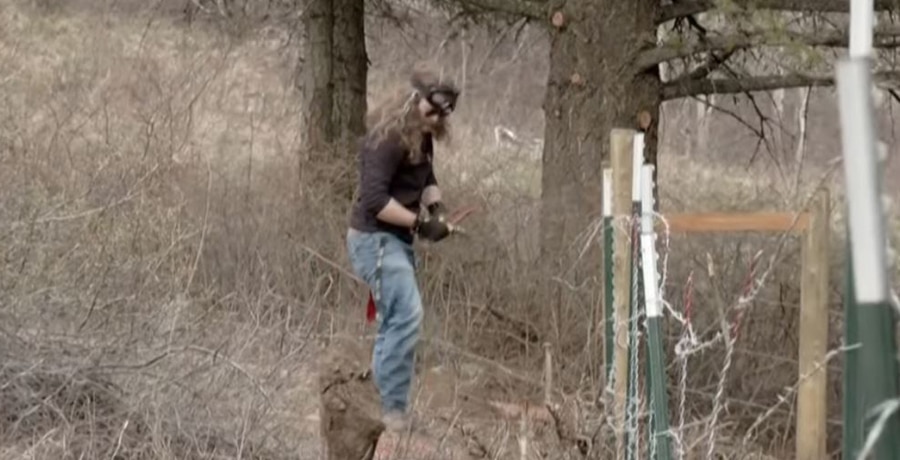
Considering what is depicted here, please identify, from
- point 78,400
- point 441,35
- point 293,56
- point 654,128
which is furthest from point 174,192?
point 293,56

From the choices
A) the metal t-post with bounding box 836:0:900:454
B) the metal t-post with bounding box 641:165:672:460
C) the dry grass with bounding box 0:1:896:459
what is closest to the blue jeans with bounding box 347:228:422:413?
the dry grass with bounding box 0:1:896:459

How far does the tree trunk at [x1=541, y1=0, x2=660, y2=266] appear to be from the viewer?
911 centimetres

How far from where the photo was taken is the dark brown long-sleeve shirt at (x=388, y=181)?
616cm

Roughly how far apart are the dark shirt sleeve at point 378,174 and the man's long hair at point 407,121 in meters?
0.04

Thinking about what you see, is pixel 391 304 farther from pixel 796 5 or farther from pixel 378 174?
pixel 796 5

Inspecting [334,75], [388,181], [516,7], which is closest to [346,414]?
[388,181]

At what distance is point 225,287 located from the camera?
8594 mm

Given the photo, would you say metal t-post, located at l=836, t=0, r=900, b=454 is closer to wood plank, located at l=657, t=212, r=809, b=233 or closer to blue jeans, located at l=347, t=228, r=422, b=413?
wood plank, located at l=657, t=212, r=809, b=233

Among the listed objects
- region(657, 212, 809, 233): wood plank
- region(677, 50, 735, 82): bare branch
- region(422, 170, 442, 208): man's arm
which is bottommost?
region(657, 212, 809, 233): wood plank

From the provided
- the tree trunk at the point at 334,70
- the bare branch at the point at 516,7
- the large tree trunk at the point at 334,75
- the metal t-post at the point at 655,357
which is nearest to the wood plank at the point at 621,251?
the metal t-post at the point at 655,357

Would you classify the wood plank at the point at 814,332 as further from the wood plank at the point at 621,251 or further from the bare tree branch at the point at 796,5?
the bare tree branch at the point at 796,5

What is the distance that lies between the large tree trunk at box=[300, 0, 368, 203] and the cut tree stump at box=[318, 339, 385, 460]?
18.6ft

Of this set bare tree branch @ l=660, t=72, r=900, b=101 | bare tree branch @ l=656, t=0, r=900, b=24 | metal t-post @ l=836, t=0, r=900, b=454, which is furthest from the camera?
bare tree branch @ l=660, t=72, r=900, b=101

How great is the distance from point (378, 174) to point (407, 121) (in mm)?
250
